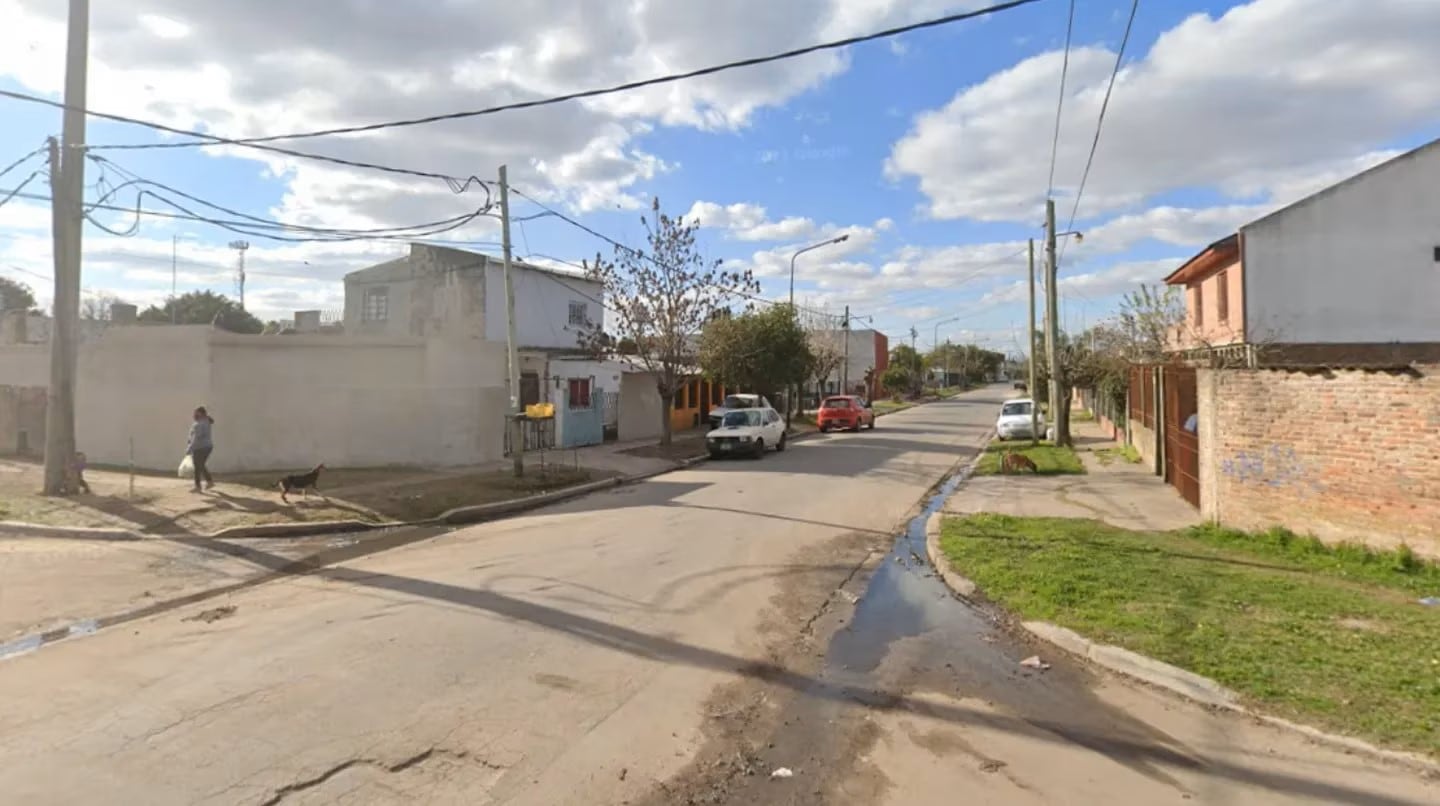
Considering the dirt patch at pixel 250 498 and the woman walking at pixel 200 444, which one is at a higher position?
the woman walking at pixel 200 444

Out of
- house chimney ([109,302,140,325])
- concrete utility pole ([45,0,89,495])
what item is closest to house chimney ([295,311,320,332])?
house chimney ([109,302,140,325])

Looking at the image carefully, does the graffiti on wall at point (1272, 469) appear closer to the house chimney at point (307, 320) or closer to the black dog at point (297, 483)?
the black dog at point (297, 483)

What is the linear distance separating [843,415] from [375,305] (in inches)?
768

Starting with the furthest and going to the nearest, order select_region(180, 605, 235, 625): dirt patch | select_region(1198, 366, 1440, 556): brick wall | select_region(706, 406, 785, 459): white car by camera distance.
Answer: select_region(706, 406, 785, 459): white car
select_region(1198, 366, 1440, 556): brick wall
select_region(180, 605, 235, 625): dirt patch

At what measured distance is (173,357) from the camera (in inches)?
709

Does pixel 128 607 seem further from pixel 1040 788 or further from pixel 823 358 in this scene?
pixel 823 358

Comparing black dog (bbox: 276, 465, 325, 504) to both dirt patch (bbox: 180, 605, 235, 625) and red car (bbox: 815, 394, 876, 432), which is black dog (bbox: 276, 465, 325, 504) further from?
red car (bbox: 815, 394, 876, 432)

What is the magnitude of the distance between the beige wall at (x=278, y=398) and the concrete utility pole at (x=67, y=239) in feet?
12.3

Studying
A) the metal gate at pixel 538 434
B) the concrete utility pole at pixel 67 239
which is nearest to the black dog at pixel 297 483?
the concrete utility pole at pixel 67 239

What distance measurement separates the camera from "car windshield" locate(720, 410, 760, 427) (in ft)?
79.9

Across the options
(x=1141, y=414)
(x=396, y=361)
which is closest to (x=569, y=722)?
(x=396, y=361)

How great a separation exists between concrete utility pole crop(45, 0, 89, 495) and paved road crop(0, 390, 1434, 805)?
806cm

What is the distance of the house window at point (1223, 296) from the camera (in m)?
23.5

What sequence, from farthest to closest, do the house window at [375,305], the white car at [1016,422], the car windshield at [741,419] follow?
the house window at [375,305] → the white car at [1016,422] → the car windshield at [741,419]
